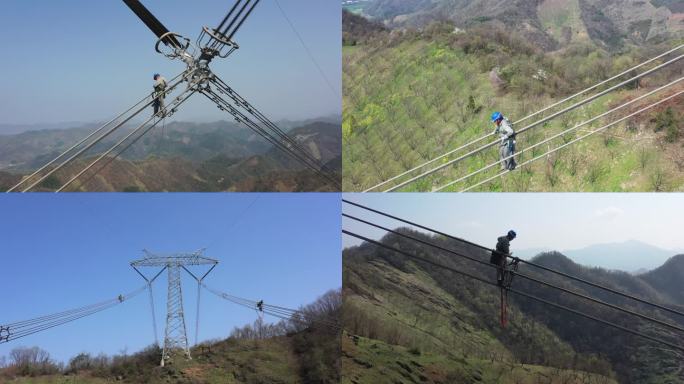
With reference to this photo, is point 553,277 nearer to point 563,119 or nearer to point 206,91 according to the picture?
point 563,119

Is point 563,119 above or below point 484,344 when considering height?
above

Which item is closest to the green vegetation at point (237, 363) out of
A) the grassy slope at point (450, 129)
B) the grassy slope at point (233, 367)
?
the grassy slope at point (233, 367)

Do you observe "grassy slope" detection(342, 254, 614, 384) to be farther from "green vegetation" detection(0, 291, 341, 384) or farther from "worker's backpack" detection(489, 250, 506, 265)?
"worker's backpack" detection(489, 250, 506, 265)

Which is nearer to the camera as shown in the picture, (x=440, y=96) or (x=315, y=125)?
(x=440, y=96)

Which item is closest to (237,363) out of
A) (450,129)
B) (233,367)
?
(233,367)

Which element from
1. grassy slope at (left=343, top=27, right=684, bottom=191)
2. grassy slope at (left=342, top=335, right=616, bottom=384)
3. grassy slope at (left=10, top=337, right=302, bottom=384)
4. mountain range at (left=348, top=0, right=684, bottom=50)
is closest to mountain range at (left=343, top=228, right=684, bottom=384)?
grassy slope at (left=342, top=335, right=616, bottom=384)

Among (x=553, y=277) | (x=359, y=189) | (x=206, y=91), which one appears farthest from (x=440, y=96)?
(x=553, y=277)
